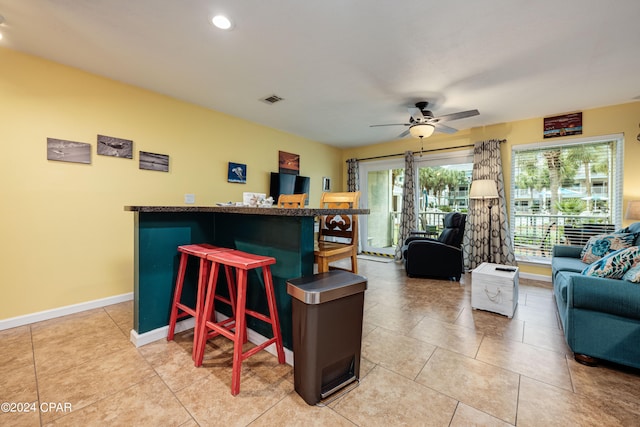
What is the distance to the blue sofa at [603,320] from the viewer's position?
1.68 m

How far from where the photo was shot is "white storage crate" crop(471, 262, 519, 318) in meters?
2.61

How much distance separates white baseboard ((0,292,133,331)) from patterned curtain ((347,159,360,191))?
4.52 meters

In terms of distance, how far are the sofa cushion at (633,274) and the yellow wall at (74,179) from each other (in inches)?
171

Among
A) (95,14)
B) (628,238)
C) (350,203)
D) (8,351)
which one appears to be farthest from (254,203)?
(628,238)

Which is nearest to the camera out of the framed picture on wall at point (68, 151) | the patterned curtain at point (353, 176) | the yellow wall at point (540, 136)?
the framed picture on wall at point (68, 151)

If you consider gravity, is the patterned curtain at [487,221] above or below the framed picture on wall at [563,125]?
below

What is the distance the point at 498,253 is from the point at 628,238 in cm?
162

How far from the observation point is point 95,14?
195cm

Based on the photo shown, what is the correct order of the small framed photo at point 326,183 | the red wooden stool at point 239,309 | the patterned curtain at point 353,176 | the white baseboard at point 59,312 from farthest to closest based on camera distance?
the patterned curtain at point 353,176
the small framed photo at point 326,183
the white baseboard at point 59,312
the red wooden stool at point 239,309

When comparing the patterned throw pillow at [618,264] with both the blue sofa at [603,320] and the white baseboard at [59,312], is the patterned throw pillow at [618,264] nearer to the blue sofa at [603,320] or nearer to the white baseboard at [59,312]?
the blue sofa at [603,320]

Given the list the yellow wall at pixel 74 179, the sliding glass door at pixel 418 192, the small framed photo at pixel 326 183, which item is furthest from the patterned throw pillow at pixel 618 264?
the small framed photo at pixel 326 183

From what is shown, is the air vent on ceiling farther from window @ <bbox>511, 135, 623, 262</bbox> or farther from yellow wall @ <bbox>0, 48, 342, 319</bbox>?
window @ <bbox>511, 135, 623, 262</bbox>

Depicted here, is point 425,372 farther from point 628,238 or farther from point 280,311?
point 628,238

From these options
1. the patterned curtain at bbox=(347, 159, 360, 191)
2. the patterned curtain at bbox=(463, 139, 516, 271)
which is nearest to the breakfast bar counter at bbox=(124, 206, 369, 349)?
the patterned curtain at bbox=(463, 139, 516, 271)
